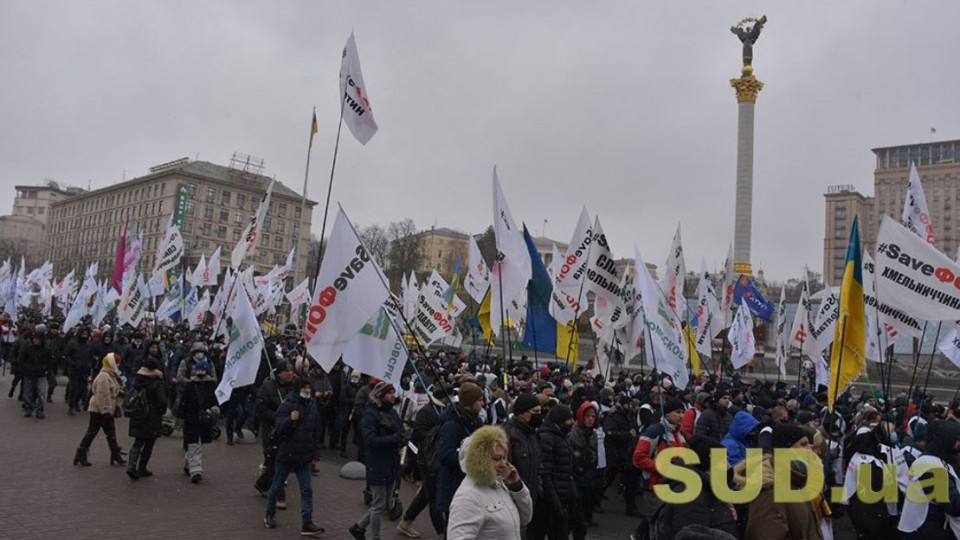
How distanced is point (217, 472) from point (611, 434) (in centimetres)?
577

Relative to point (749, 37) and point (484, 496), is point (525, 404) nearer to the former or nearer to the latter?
point (484, 496)

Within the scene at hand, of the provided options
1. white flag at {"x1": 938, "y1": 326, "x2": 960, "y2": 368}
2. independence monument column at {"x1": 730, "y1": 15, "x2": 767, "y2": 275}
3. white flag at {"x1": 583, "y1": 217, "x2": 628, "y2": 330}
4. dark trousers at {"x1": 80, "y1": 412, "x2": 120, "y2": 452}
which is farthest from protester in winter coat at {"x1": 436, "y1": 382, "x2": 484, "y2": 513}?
independence monument column at {"x1": 730, "y1": 15, "x2": 767, "y2": 275}

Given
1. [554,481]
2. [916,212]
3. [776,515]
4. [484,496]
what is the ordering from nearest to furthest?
[484,496], [776,515], [554,481], [916,212]

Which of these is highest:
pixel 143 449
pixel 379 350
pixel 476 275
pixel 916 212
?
pixel 916 212

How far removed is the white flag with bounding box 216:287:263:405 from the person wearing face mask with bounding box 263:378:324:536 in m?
1.82

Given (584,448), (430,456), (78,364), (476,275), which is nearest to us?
(430,456)

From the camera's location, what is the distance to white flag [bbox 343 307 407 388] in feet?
24.2

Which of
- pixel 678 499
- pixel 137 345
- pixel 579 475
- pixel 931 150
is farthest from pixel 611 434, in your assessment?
pixel 931 150

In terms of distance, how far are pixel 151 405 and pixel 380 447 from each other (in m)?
3.86

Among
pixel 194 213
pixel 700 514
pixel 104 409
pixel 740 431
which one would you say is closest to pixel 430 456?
pixel 740 431

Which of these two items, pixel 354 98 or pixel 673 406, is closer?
pixel 673 406

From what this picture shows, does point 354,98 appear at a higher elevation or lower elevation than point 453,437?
higher

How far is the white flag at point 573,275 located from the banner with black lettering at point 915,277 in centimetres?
533

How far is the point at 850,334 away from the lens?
6668 millimetres
